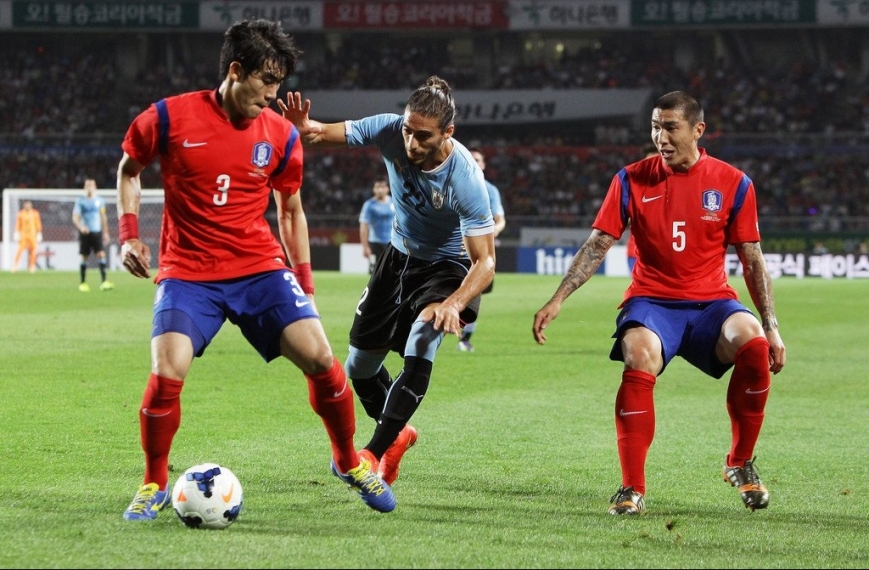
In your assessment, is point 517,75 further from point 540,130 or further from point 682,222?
point 682,222

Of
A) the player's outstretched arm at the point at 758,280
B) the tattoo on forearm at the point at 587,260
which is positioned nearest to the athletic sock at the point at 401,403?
the tattoo on forearm at the point at 587,260

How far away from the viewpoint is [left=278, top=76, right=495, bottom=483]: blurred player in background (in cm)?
576

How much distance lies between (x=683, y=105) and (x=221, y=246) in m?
2.26

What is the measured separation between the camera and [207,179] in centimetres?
511

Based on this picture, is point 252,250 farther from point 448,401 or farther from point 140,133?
point 448,401

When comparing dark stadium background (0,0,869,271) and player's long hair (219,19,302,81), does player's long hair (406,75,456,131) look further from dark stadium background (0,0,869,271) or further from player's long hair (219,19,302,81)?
dark stadium background (0,0,869,271)

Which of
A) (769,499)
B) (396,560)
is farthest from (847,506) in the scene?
(396,560)

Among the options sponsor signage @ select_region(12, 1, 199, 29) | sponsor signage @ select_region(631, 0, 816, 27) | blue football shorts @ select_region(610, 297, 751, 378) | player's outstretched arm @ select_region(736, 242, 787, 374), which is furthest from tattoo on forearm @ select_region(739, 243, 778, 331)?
sponsor signage @ select_region(12, 1, 199, 29)

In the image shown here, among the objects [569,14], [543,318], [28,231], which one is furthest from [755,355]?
[569,14]

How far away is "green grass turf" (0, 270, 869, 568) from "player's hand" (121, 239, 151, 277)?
1038mm

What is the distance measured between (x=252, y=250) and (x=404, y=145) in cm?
119

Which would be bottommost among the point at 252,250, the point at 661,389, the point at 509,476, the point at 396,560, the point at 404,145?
the point at 661,389

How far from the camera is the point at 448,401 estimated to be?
371 inches

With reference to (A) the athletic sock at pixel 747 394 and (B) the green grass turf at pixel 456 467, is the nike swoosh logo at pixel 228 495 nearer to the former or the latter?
(B) the green grass turf at pixel 456 467
